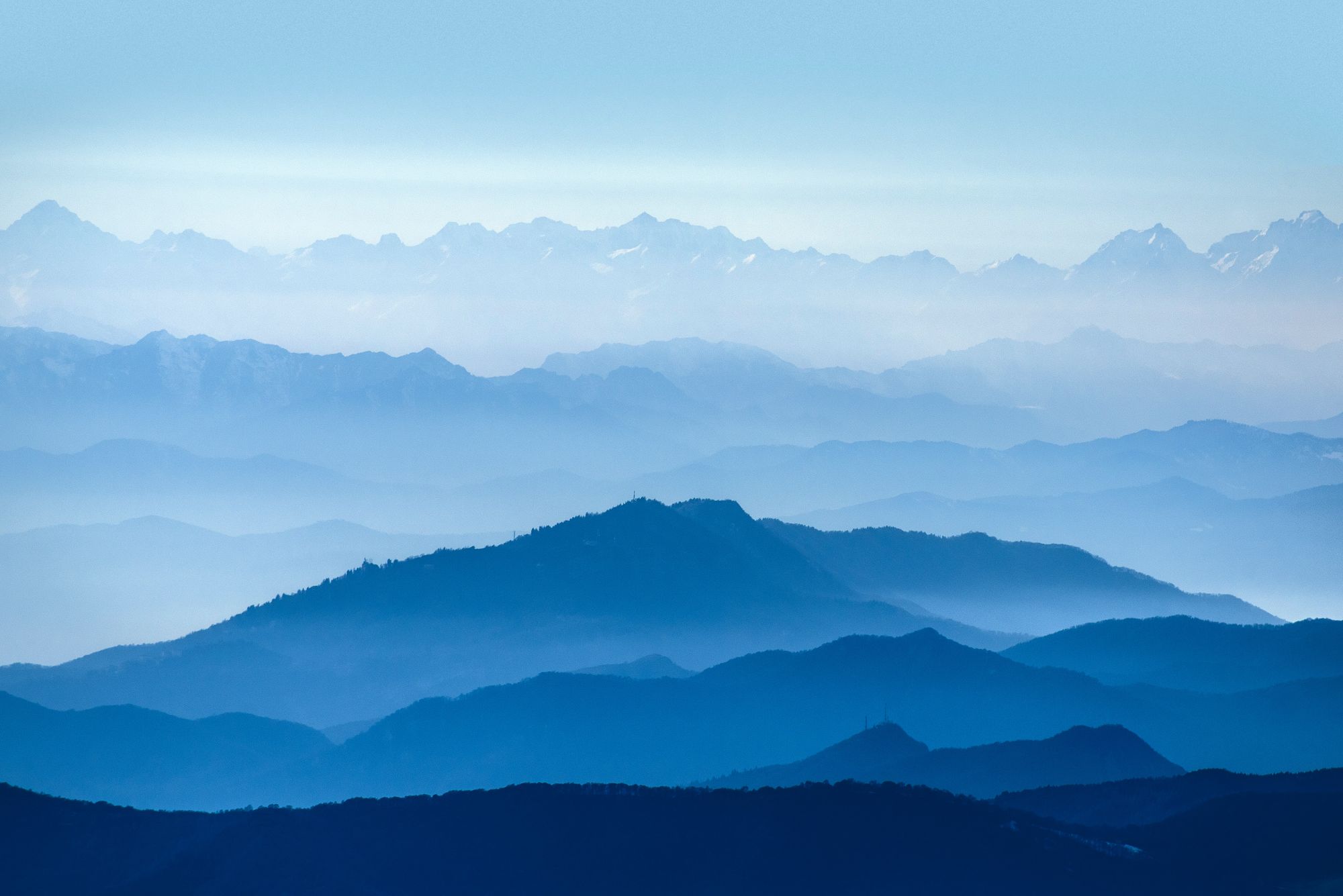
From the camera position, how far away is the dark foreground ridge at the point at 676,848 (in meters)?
146

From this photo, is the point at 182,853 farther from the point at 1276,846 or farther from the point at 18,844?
the point at 1276,846

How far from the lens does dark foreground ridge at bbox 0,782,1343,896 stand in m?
146

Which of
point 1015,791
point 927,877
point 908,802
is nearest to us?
point 927,877

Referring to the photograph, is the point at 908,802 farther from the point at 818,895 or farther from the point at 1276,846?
the point at 1276,846

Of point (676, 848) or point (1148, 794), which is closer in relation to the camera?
point (676, 848)

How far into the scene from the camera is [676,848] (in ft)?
504

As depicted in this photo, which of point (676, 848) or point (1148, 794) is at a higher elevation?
point (1148, 794)

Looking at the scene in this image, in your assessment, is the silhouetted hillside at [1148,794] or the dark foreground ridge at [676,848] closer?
the dark foreground ridge at [676,848]

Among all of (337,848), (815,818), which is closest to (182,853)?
(337,848)

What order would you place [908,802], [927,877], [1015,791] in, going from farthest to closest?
[1015,791] → [908,802] → [927,877]

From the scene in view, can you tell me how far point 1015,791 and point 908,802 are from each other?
74.5 feet

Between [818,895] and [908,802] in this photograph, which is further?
[908,802]

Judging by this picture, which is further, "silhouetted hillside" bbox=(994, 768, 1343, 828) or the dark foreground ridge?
"silhouetted hillside" bbox=(994, 768, 1343, 828)

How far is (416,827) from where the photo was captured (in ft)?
520
